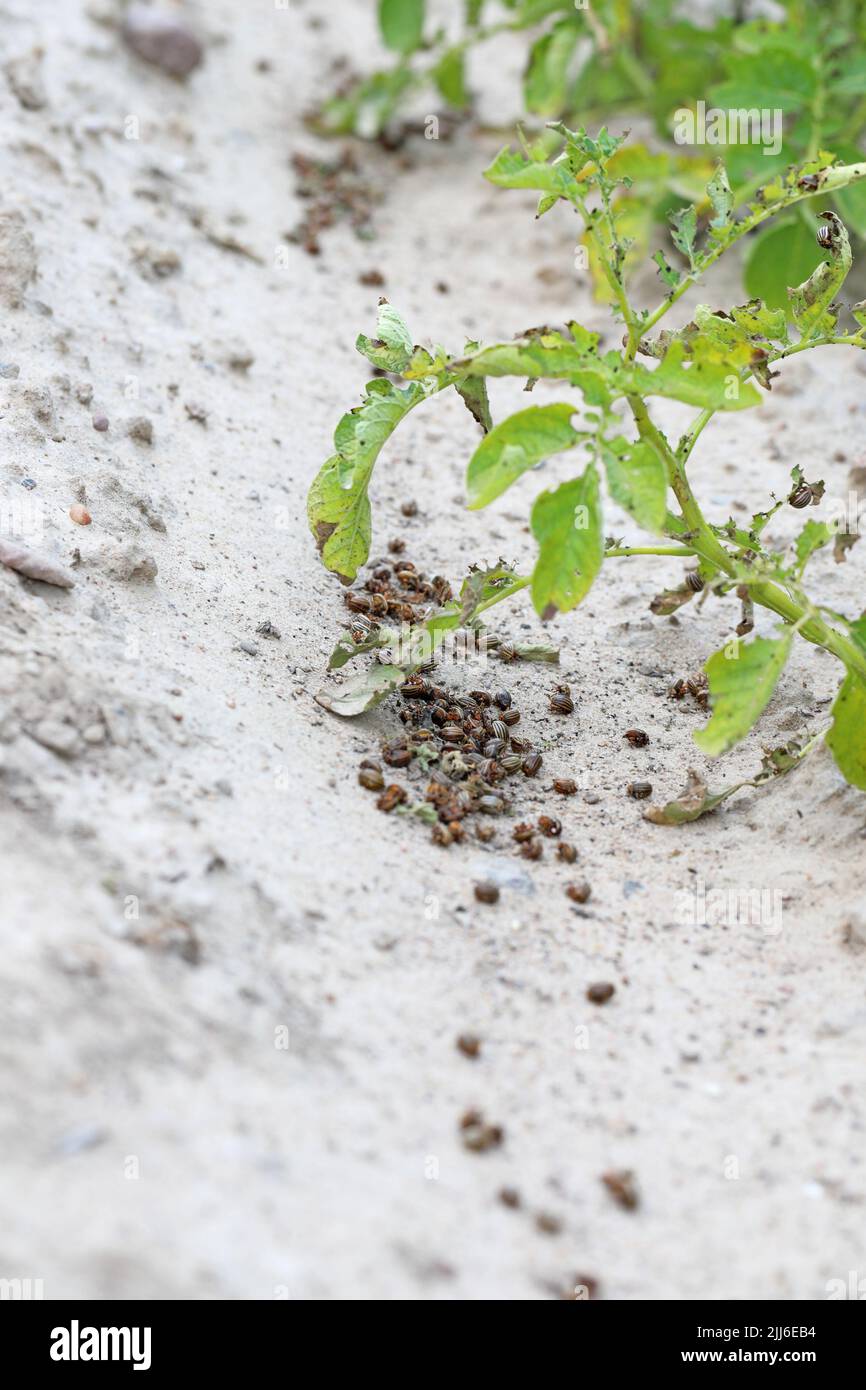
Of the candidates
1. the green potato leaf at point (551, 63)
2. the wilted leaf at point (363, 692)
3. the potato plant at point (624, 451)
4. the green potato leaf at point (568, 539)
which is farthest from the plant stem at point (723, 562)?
the green potato leaf at point (551, 63)

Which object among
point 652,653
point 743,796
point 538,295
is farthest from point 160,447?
point 538,295

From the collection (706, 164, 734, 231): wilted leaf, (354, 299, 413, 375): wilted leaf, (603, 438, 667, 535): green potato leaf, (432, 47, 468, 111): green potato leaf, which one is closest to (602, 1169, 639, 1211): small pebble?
(603, 438, 667, 535): green potato leaf

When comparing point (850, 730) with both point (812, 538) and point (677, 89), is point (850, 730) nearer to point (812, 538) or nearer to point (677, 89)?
point (812, 538)

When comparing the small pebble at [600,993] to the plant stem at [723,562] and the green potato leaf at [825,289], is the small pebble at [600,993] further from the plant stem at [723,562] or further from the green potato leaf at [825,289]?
the green potato leaf at [825,289]

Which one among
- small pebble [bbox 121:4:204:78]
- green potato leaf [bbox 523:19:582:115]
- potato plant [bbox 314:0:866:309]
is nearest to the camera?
potato plant [bbox 314:0:866:309]

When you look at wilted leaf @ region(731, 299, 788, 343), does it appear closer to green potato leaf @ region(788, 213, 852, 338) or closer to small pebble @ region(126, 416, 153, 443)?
green potato leaf @ region(788, 213, 852, 338)

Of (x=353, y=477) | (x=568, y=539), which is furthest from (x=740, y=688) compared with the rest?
(x=353, y=477)
